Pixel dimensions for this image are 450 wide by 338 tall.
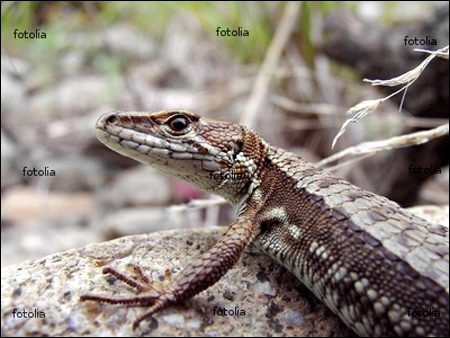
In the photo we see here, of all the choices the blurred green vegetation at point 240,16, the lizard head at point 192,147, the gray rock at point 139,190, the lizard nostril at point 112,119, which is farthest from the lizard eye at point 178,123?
the gray rock at point 139,190

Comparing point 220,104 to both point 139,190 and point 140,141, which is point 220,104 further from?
point 140,141

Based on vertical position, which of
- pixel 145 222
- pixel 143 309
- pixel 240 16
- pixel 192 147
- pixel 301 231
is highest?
pixel 240 16

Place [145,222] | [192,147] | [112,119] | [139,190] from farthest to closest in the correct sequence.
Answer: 1. [139,190]
2. [145,222]
3. [192,147]
4. [112,119]

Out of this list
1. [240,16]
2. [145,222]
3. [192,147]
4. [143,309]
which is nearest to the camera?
[143,309]

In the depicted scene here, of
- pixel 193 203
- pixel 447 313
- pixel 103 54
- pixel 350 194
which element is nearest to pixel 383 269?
pixel 447 313

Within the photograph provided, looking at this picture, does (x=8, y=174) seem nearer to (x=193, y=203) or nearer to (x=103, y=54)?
(x=103, y=54)

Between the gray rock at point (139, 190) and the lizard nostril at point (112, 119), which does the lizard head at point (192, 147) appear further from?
the gray rock at point (139, 190)

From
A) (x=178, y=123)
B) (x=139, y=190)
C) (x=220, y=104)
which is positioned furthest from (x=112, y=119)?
(x=139, y=190)
